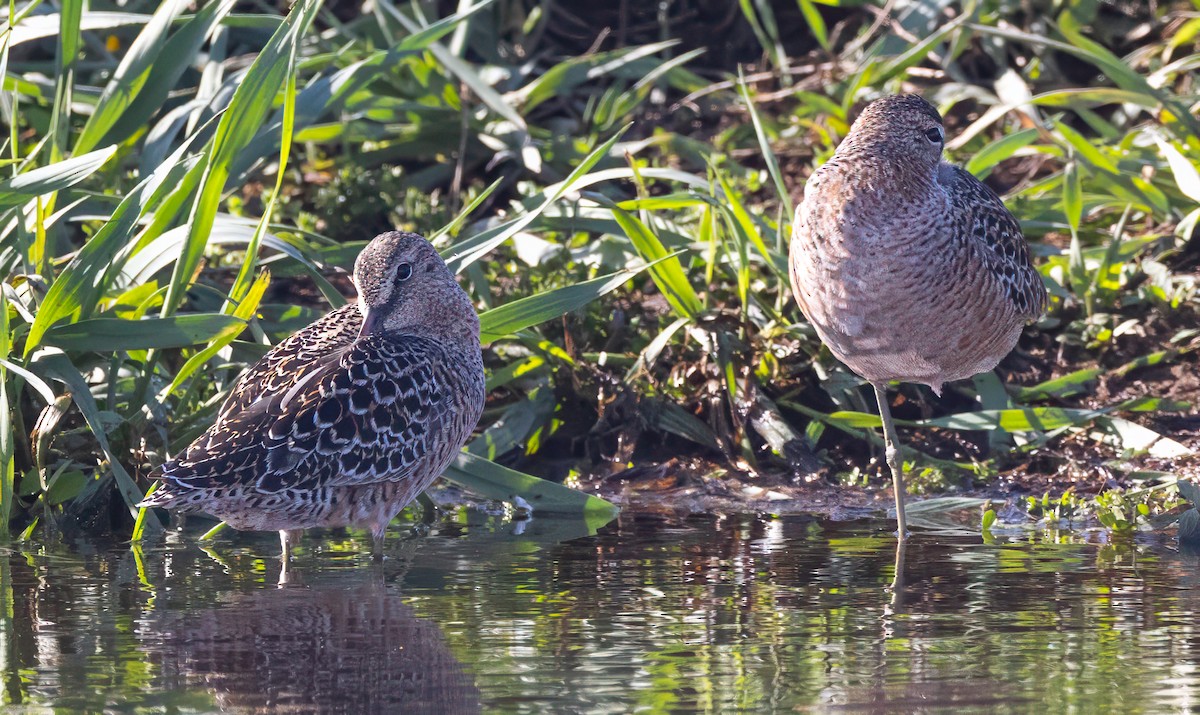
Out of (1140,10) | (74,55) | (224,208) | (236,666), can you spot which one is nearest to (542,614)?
(236,666)

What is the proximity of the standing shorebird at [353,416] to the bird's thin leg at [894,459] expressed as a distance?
1.46 m

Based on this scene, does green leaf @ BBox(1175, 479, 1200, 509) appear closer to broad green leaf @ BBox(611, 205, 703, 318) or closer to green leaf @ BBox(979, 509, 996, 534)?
green leaf @ BBox(979, 509, 996, 534)

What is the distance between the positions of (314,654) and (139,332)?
5.67 feet

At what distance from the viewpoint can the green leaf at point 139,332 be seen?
5.23 m

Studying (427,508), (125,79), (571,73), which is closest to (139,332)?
(427,508)

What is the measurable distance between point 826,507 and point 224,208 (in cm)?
352

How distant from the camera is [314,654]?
4.05m

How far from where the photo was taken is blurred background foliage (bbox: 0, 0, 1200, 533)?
18.4 ft

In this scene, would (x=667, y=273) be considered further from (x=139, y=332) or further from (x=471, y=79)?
(x=139, y=332)

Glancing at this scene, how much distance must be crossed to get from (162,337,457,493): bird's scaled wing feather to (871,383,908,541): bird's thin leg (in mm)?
1548

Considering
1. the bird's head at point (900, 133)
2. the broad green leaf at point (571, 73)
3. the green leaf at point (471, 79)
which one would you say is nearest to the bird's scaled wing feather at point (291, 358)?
the bird's head at point (900, 133)

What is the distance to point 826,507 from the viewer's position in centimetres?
603

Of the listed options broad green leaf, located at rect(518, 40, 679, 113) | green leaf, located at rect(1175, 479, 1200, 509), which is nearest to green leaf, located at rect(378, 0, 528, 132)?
broad green leaf, located at rect(518, 40, 679, 113)

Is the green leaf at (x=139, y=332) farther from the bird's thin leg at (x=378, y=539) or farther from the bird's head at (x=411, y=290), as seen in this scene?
the bird's thin leg at (x=378, y=539)
